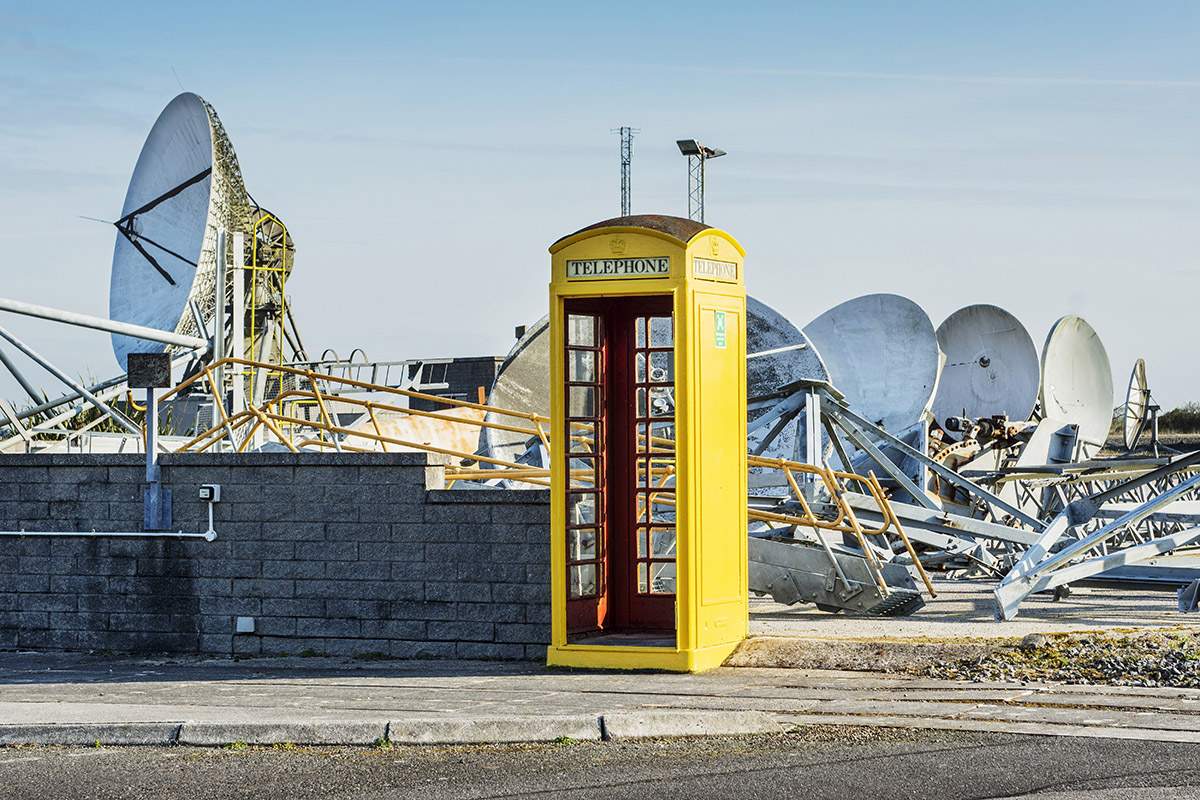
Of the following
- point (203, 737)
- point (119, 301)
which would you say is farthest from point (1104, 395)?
point (203, 737)

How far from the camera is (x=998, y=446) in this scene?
23.1 metres

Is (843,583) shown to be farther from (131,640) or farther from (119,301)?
(119,301)

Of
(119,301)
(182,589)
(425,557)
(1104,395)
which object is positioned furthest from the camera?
(1104,395)

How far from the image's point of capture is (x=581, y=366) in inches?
396

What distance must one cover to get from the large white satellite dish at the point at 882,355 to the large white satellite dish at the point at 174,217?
37.0 feet

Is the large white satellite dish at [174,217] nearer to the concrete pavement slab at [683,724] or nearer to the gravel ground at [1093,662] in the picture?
the gravel ground at [1093,662]

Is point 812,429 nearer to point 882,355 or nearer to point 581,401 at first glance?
point 581,401

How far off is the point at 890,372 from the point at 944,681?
15.8 meters

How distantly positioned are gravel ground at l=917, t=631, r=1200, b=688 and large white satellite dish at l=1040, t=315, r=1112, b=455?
56.1 feet

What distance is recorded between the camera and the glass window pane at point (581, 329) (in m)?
9.97

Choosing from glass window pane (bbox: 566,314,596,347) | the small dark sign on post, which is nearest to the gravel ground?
glass window pane (bbox: 566,314,596,347)

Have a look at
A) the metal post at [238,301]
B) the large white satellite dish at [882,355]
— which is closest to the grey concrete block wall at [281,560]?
the metal post at [238,301]

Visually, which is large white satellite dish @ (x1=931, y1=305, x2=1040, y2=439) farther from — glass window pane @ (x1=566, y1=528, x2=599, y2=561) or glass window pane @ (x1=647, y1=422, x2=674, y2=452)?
glass window pane @ (x1=566, y1=528, x2=599, y2=561)

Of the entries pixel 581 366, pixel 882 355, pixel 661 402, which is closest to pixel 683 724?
pixel 581 366
